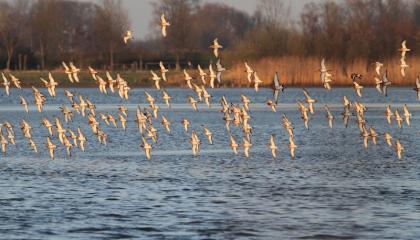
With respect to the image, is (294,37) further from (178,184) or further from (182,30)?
Answer: (178,184)

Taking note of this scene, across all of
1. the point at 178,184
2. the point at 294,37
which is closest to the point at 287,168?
the point at 178,184

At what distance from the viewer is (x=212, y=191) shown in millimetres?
22922

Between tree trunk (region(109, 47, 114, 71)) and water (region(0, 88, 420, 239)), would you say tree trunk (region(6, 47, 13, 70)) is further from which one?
water (region(0, 88, 420, 239))

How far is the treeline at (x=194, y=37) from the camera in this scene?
63.8m

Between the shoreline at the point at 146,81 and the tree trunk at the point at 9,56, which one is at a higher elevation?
the tree trunk at the point at 9,56

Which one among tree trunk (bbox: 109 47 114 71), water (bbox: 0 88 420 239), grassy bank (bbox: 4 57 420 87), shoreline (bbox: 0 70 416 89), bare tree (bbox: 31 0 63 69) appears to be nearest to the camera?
water (bbox: 0 88 420 239)

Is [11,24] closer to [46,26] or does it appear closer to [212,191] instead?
[46,26]

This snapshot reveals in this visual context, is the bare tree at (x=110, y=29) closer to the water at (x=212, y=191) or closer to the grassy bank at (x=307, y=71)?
the grassy bank at (x=307, y=71)

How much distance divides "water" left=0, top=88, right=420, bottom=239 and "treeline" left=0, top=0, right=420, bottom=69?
1361 cm

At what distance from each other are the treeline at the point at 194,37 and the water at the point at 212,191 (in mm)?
13613

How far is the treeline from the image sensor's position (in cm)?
6384

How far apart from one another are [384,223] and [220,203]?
359 centimetres

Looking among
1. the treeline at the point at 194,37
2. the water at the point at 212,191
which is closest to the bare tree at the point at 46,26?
the treeline at the point at 194,37

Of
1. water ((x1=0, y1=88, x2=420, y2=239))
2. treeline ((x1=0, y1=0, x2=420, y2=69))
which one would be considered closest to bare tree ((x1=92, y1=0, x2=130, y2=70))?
treeline ((x1=0, y1=0, x2=420, y2=69))
